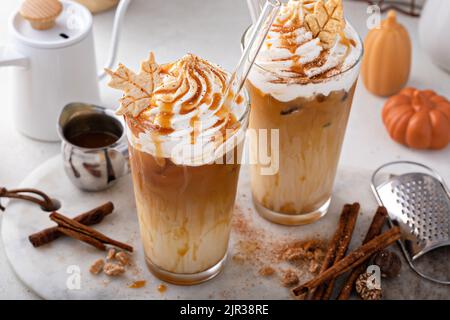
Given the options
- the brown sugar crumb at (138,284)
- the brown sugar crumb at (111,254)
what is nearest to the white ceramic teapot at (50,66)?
the brown sugar crumb at (111,254)

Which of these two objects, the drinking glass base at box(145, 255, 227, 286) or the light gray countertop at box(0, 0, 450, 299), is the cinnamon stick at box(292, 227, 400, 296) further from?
the light gray countertop at box(0, 0, 450, 299)

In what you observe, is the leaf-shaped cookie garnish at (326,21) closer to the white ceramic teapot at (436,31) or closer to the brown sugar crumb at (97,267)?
the brown sugar crumb at (97,267)

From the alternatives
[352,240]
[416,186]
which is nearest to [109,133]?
[352,240]

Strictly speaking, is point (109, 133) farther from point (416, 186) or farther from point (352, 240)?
point (416, 186)

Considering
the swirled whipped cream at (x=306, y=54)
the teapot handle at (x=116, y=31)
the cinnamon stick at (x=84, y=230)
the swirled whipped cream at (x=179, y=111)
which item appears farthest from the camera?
the teapot handle at (x=116, y=31)

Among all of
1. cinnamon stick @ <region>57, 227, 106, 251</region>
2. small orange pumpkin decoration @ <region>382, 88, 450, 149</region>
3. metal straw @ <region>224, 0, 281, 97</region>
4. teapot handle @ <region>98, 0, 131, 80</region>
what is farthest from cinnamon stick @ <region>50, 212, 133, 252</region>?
small orange pumpkin decoration @ <region>382, 88, 450, 149</region>

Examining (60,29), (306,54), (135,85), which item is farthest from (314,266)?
(60,29)

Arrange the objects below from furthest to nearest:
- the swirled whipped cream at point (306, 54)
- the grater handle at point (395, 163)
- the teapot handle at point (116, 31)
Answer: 1. the teapot handle at point (116, 31)
2. the grater handle at point (395, 163)
3. the swirled whipped cream at point (306, 54)
